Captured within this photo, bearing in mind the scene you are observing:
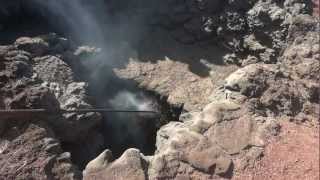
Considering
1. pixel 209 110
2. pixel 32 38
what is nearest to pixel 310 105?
pixel 209 110

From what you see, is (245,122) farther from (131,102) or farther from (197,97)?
(131,102)

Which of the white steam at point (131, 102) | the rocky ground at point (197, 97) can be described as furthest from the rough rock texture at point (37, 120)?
the white steam at point (131, 102)

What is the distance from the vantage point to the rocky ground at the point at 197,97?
7250 millimetres

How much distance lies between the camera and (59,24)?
471 inches

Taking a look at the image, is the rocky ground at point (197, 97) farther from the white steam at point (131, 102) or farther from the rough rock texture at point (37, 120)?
the white steam at point (131, 102)

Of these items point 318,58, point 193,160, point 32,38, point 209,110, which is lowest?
point 193,160

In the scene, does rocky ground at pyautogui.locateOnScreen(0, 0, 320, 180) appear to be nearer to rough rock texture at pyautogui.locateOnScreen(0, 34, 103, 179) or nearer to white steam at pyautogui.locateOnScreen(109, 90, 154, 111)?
rough rock texture at pyautogui.locateOnScreen(0, 34, 103, 179)

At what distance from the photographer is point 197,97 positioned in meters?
11.1

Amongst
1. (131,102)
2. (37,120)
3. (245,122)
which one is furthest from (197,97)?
(37,120)

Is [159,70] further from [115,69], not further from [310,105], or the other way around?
[310,105]

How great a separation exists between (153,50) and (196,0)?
1.71 m

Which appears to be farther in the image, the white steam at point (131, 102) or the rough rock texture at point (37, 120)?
the white steam at point (131, 102)

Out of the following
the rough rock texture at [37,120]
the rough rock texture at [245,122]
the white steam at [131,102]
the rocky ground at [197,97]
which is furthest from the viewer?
the white steam at [131,102]

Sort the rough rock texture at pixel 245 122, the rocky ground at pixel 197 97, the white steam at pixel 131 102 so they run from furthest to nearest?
the white steam at pixel 131 102 → the rough rock texture at pixel 245 122 → the rocky ground at pixel 197 97
